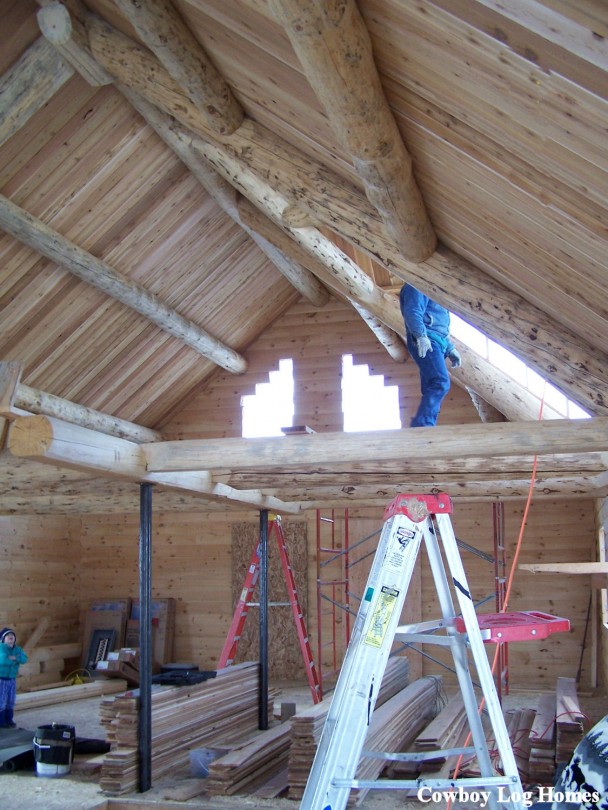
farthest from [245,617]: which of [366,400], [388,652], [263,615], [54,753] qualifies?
[388,652]

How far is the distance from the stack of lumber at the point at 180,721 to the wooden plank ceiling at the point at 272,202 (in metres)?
1.53

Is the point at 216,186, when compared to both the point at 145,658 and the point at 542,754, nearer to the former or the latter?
the point at 145,658

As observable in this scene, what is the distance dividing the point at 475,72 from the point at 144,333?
7.53 meters

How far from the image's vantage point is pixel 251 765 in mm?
5762

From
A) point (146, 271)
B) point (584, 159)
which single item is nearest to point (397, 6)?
point (584, 159)

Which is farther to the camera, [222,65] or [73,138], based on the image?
[73,138]

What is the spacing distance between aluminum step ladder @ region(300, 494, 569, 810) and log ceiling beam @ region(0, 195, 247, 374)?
5001mm

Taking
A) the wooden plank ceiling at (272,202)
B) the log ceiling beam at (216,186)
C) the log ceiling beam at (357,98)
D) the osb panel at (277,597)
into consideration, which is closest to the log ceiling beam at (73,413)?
the wooden plank ceiling at (272,202)

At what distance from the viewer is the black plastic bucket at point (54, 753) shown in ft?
19.6

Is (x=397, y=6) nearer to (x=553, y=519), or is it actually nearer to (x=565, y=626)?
(x=565, y=626)

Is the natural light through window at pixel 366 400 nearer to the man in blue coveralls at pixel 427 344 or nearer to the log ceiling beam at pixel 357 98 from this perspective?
the man in blue coveralls at pixel 427 344

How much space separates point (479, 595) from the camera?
33.1 ft

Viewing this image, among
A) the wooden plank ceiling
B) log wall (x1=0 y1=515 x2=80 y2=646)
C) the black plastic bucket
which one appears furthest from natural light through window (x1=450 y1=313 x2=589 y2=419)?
log wall (x1=0 y1=515 x2=80 y2=646)

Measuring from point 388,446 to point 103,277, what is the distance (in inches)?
186
